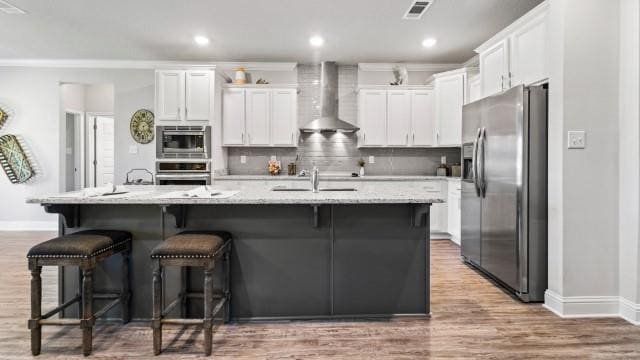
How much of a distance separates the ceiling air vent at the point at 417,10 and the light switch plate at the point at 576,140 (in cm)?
183

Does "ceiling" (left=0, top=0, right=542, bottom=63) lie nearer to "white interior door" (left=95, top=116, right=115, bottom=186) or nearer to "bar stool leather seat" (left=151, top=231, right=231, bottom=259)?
"white interior door" (left=95, top=116, right=115, bottom=186)

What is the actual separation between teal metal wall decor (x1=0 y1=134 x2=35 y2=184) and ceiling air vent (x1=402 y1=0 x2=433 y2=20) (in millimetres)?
6034

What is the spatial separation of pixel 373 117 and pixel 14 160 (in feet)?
18.4

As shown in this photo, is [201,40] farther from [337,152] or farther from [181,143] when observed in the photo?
[337,152]

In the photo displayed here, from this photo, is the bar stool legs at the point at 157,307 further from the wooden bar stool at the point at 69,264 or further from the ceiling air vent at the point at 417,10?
the ceiling air vent at the point at 417,10

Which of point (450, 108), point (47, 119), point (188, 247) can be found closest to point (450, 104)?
point (450, 108)

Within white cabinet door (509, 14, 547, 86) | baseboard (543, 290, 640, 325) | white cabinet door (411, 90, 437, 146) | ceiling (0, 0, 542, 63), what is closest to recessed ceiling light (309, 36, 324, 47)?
ceiling (0, 0, 542, 63)

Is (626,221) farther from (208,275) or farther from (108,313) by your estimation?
(108,313)

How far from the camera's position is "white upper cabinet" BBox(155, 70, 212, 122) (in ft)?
17.2

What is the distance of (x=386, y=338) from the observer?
241 centimetres

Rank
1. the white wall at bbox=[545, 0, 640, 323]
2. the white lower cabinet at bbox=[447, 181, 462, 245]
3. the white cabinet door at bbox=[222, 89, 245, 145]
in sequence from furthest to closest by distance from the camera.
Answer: the white cabinet door at bbox=[222, 89, 245, 145], the white lower cabinet at bbox=[447, 181, 462, 245], the white wall at bbox=[545, 0, 640, 323]

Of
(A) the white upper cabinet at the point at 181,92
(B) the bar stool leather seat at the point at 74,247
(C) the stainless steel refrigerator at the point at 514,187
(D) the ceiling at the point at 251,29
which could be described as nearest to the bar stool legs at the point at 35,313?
(B) the bar stool leather seat at the point at 74,247

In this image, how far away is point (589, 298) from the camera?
9.09 ft

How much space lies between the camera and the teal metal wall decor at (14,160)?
5984mm
